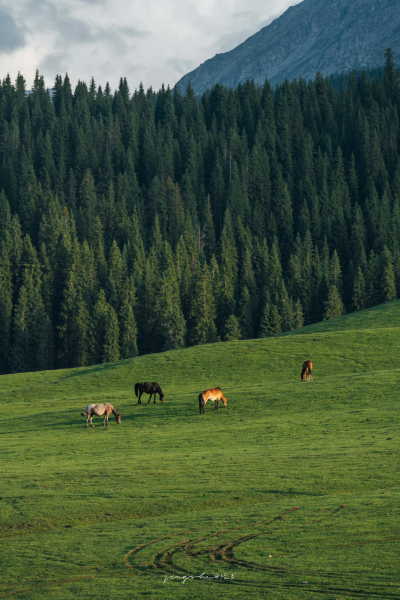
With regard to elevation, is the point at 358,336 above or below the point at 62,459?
above

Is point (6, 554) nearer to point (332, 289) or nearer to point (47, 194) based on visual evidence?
point (332, 289)

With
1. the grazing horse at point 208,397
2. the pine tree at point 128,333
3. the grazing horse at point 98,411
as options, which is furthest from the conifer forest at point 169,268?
the grazing horse at point 98,411

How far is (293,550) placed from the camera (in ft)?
52.0

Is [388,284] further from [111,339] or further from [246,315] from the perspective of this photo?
[111,339]

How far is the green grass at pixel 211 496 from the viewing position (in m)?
14.6

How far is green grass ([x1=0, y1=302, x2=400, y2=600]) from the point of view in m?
14.6

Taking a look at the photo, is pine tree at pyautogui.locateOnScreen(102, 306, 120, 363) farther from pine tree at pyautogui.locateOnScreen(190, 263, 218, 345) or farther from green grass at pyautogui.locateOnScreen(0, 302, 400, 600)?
green grass at pyautogui.locateOnScreen(0, 302, 400, 600)

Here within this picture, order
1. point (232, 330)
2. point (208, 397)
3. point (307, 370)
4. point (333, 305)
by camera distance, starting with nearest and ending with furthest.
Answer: point (208, 397) < point (307, 370) < point (232, 330) < point (333, 305)

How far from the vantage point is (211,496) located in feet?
72.2

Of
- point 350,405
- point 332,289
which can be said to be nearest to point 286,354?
point 350,405

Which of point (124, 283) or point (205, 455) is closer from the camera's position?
point (205, 455)

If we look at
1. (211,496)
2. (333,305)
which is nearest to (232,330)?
(333,305)

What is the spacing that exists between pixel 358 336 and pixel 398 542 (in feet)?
166

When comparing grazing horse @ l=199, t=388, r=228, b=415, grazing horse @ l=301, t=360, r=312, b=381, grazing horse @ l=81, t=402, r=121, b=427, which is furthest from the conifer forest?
grazing horse @ l=81, t=402, r=121, b=427
